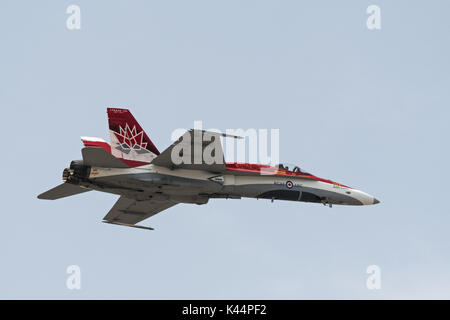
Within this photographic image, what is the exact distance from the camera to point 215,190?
44.0 metres

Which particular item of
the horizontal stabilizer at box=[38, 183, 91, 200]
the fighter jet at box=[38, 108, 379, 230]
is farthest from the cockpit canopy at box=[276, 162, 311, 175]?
the horizontal stabilizer at box=[38, 183, 91, 200]

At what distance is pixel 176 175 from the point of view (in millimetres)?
43031

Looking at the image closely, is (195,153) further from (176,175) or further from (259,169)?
(259,169)

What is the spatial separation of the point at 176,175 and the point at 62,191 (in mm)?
6510

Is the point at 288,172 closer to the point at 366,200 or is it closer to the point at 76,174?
the point at 366,200

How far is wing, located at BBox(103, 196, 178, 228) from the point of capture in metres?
47.5

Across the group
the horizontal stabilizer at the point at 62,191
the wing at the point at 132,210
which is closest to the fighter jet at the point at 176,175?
the horizontal stabilizer at the point at 62,191

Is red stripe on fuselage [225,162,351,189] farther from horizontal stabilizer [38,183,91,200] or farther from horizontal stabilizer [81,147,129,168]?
horizontal stabilizer [38,183,91,200]

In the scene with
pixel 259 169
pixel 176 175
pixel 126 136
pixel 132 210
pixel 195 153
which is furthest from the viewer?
pixel 132 210

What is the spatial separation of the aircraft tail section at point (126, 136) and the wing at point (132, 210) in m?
5.04

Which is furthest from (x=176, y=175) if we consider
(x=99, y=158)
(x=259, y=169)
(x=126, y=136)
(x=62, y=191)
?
(x=62, y=191)

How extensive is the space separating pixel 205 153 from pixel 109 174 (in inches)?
194
